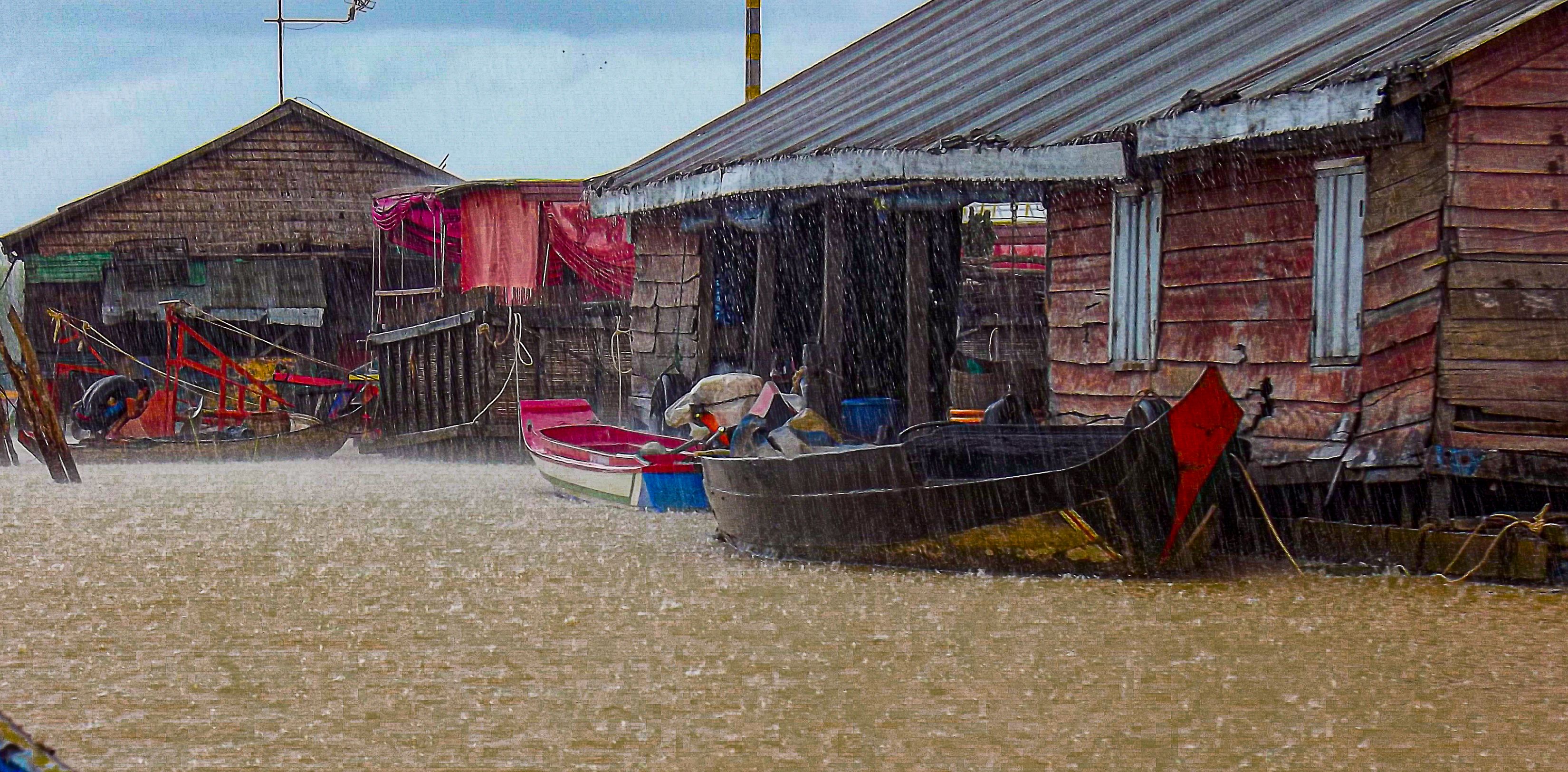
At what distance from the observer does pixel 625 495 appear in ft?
51.0

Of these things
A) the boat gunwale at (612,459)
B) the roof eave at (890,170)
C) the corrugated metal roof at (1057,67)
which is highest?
the corrugated metal roof at (1057,67)

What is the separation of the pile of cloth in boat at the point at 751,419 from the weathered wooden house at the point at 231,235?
1829 centimetres

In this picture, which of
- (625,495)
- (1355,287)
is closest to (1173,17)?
(1355,287)

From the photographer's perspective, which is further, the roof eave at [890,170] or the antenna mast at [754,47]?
the antenna mast at [754,47]

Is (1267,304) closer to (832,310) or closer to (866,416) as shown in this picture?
(832,310)

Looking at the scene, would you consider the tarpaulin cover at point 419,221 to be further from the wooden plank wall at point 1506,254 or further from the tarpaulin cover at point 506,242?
the wooden plank wall at point 1506,254

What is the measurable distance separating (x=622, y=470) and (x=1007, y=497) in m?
5.78

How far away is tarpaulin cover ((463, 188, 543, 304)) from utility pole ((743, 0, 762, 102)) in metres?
6.63

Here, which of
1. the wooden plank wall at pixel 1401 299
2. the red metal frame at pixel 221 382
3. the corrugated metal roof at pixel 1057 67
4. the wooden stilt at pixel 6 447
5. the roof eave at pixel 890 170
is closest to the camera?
the wooden plank wall at pixel 1401 299

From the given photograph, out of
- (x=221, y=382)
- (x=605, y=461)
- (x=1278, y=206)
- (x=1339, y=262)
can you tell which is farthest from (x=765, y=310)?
(x=221, y=382)

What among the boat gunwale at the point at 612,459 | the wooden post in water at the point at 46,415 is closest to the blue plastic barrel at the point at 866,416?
the boat gunwale at the point at 612,459

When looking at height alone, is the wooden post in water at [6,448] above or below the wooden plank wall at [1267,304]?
below

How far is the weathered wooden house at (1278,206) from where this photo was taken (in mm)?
10391

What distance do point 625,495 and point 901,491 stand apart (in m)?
5.29
